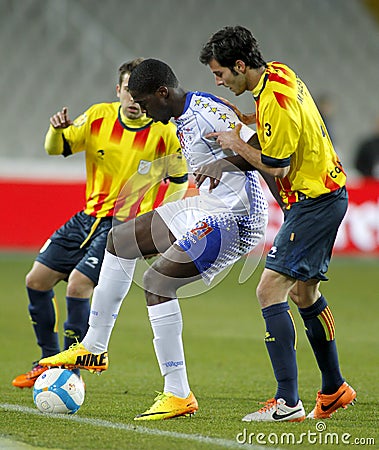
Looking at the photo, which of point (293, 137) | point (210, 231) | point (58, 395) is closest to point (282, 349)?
point (210, 231)

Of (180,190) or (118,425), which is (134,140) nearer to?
(180,190)

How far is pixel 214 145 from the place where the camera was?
16.7ft

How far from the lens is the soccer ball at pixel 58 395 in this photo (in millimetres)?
4984

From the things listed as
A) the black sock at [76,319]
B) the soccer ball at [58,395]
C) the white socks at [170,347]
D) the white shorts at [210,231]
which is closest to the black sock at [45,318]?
the black sock at [76,319]

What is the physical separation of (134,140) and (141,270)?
0.90 metres

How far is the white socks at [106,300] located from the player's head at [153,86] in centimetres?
93

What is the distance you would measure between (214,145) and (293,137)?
1.83ft

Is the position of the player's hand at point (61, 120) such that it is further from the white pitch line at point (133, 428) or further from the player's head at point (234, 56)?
the white pitch line at point (133, 428)

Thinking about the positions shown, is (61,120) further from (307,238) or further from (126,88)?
(307,238)

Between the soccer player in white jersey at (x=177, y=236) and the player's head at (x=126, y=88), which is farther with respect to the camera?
the player's head at (x=126, y=88)

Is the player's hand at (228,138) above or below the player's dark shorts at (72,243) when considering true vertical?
above

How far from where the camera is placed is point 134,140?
635cm

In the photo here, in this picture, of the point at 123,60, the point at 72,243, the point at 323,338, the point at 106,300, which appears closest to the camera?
the point at 323,338

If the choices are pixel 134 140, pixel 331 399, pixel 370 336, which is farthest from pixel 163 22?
pixel 331 399
